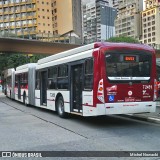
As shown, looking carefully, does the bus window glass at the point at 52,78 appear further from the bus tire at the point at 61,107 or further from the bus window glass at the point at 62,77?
the bus tire at the point at 61,107

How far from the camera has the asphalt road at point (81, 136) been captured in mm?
8680

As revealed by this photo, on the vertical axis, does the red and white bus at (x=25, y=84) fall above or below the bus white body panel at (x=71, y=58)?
below

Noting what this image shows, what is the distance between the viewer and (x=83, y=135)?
1051cm

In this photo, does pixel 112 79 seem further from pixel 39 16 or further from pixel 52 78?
pixel 39 16

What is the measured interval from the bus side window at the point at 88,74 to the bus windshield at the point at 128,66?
0.62 meters

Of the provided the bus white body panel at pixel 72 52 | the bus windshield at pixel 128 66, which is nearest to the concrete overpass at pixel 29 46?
the bus white body panel at pixel 72 52

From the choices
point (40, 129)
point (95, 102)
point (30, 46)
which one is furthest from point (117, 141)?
point (30, 46)

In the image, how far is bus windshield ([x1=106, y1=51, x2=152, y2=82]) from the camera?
1213 cm

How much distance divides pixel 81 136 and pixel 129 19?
156 meters

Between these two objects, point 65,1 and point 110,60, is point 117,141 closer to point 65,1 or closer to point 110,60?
point 110,60

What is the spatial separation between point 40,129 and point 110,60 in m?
3.36

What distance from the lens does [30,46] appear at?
48.1 metres

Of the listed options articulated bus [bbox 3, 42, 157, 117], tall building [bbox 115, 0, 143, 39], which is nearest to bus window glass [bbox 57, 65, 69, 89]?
articulated bus [bbox 3, 42, 157, 117]

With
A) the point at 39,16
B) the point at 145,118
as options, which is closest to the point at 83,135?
the point at 145,118
